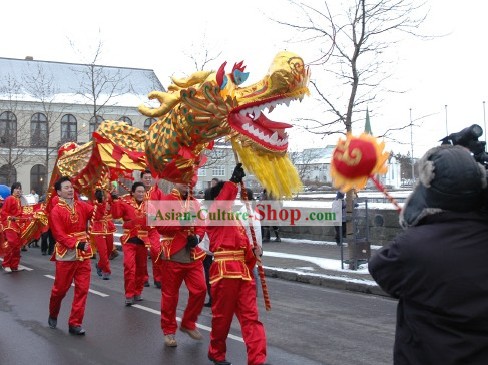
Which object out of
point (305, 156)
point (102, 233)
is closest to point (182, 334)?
point (102, 233)

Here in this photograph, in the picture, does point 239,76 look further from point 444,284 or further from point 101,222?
point 101,222

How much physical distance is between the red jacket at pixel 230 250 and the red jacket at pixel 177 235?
87cm

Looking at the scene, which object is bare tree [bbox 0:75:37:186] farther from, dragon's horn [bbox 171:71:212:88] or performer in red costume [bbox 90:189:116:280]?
dragon's horn [bbox 171:71:212:88]

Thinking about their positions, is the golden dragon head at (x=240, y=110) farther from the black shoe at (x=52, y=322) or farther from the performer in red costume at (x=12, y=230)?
the performer in red costume at (x=12, y=230)

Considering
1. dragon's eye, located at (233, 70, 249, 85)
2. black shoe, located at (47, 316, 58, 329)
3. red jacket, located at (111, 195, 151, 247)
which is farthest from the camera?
red jacket, located at (111, 195, 151, 247)

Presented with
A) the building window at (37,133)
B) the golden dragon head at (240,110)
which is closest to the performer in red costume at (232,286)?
the golden dragon head at (240,110)

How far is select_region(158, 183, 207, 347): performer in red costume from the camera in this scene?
6.01 meters

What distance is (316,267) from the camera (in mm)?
11422

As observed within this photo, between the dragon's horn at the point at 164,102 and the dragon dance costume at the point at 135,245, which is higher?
the dragon's horn at the point at 164,102

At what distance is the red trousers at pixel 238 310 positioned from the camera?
4.91 metres

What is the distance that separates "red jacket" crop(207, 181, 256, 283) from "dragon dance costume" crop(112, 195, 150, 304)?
12.1 feet

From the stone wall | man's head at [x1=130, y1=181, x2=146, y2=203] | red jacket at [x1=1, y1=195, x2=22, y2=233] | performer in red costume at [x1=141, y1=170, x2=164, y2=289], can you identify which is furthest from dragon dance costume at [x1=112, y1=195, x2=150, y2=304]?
the stone wall

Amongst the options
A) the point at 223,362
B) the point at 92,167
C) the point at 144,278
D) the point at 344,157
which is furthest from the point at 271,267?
the point at 344,157

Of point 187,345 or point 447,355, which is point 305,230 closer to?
point 187,345
